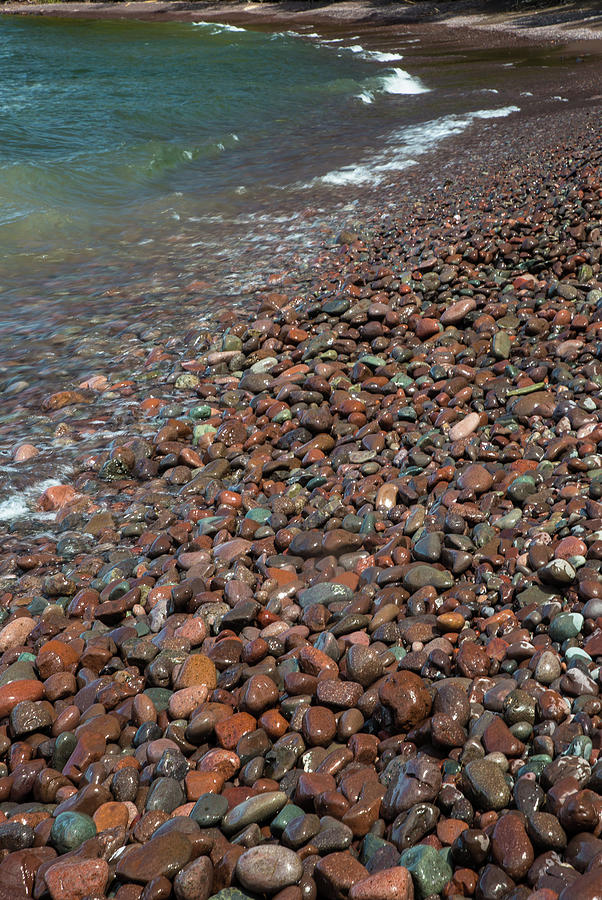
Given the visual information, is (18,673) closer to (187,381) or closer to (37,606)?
(37,606)

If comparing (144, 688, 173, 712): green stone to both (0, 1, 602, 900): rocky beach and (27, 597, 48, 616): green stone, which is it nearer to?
(0, 1, 602, 900): rocky beach

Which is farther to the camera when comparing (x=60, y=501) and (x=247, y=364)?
(x=247, y=364)

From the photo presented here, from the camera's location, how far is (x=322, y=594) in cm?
338

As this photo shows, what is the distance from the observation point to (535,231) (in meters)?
6.93

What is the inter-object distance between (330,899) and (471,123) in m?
15.3

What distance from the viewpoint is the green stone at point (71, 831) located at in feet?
7.95

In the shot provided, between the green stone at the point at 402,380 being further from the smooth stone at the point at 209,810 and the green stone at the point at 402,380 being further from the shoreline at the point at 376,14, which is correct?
the shoreline at the point at 376,14

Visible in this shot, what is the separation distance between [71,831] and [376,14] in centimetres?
4073

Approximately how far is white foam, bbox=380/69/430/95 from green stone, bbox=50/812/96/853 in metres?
20.3

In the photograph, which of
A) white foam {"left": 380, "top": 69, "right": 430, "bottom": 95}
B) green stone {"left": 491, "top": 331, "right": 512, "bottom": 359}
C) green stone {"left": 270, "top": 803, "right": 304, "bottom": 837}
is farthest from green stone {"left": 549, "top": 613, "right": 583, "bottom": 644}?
white foam {"left": 380, "top": 69, "right": 430, "bottom": 95}

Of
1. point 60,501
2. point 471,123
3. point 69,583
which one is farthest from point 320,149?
point 69,583

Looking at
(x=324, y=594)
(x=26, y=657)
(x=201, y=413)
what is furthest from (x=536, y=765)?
(x=201, y=413)

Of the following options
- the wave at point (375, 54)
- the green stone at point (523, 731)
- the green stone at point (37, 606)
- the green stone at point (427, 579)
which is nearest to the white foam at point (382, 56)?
the wave at point (375, 54)

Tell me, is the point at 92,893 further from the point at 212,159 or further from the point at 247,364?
the point at 212,159
